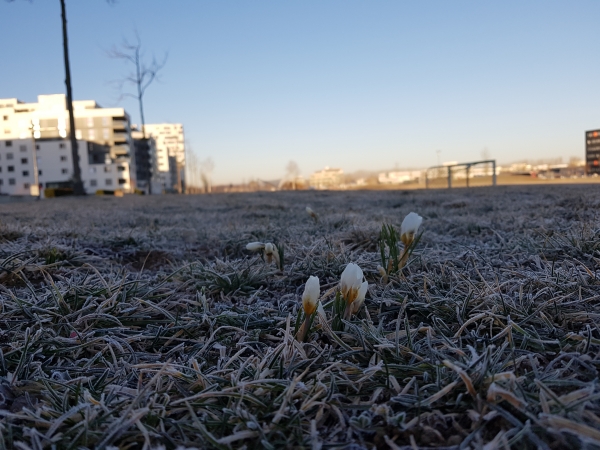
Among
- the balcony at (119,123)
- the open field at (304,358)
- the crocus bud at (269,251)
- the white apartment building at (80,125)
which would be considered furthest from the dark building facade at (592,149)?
the balcony at (119,123)

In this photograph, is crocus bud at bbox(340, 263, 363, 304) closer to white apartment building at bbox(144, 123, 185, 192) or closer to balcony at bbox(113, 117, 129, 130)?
balcony at bbox(113, 117, 129, 130)

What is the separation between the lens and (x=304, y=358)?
1.07m

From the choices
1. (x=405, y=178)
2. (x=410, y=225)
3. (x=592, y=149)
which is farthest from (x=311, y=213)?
(x=592, y=149)

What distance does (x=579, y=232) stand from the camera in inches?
88.4

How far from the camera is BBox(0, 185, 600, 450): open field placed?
785mm

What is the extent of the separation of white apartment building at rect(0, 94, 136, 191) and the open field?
64954 millimetres

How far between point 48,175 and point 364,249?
225 ft

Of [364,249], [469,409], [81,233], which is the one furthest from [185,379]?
[81,233]

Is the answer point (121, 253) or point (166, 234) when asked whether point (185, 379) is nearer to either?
point (121, 253)

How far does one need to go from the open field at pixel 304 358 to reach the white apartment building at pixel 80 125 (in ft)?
213

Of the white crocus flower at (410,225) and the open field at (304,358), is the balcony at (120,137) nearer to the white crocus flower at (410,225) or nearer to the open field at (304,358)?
the open field at (304,358)

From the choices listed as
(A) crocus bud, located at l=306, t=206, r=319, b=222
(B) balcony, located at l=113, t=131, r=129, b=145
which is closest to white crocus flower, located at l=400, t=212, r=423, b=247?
(A) crocus bud, located at l=306, t=206, r=319, b=222

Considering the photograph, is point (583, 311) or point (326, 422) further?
point (583, 311)

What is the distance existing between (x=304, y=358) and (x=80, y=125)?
239ft
